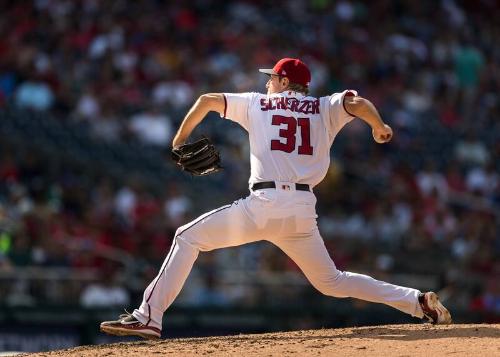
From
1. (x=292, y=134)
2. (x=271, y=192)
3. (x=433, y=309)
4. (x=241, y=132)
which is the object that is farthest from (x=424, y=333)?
(x=241, y=132)

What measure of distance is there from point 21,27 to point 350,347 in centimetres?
1142

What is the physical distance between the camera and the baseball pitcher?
24.7 ft

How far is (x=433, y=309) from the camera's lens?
8078 millimetres

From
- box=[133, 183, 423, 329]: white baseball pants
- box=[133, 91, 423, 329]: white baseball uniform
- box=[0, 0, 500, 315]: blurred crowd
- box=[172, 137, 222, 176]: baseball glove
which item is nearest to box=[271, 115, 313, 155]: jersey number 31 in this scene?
box=[133, 91, 423, 329]: white baseball uniform

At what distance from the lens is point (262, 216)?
7.50 metres

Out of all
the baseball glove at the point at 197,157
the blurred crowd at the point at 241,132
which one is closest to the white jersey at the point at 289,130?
the baseball glove at the point at 197,157

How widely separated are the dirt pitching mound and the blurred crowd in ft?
16.8

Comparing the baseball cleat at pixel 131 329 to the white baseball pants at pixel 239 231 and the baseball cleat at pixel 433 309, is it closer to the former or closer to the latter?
the white baseball pants at pixel 239 231

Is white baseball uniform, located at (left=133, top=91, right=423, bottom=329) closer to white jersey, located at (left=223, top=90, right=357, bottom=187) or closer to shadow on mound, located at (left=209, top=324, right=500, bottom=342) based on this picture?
white jersey, located at (left=223, top=90, right=357, bottom=187)

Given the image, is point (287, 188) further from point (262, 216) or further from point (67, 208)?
point (67, 208)

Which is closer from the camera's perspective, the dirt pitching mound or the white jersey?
the dirt pitching mound

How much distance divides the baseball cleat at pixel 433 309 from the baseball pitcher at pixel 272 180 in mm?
769

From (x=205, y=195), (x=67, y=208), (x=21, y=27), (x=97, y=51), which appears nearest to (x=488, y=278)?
(x=205, y=195)

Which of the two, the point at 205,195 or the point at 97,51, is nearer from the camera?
the point at 205,195
